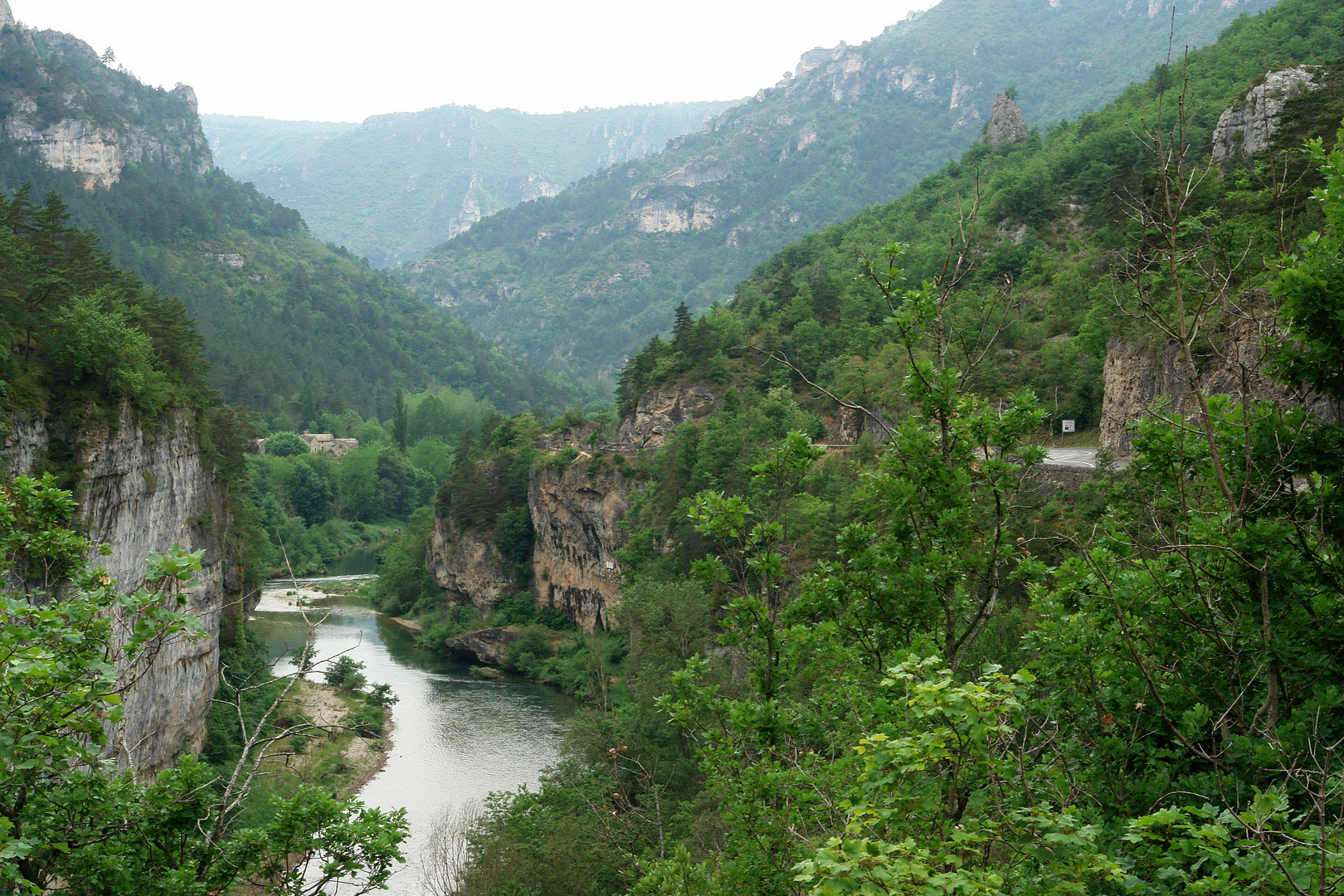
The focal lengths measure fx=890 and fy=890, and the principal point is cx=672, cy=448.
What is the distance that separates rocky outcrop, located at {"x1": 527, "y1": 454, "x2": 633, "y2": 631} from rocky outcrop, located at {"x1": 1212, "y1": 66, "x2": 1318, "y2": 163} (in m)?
38.8

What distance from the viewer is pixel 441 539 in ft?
256

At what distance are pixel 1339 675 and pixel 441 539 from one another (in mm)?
76228

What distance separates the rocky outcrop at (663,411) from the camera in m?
63.1

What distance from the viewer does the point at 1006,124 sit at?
86688mm

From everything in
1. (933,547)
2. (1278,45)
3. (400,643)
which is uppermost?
(1278,45)

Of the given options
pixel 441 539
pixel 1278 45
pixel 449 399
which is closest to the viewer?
pixel 1278 45

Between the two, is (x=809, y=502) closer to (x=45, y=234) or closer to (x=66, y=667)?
(x=66, y=667)

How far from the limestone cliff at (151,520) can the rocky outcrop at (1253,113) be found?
43169 mm

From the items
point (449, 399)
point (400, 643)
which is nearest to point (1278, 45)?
point (400, 643)

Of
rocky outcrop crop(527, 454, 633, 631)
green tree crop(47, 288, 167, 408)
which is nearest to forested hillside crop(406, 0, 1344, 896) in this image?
green tree crop(47, 288, 167, 408)

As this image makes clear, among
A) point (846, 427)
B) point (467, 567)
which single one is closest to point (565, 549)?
point (467, 567)

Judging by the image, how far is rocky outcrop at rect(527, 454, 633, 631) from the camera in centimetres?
6203

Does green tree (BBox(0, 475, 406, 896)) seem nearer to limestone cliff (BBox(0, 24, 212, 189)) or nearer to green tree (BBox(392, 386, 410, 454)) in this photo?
green tree (BBox(392, 386, 410, 454))

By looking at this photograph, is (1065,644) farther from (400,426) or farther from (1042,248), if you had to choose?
(400,426)
